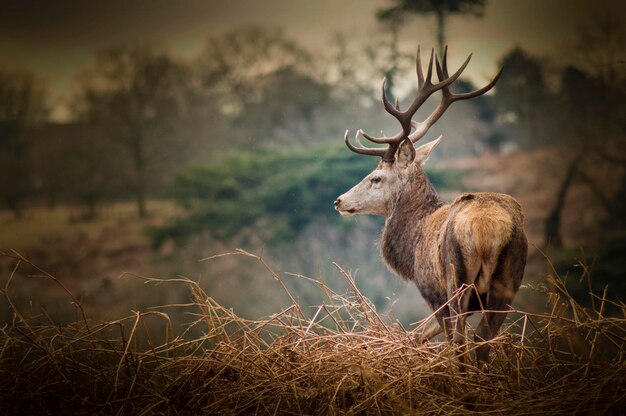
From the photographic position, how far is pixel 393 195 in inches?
159

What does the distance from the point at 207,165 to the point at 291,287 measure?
Answer: 2.31m

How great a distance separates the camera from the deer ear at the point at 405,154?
12.9 feet

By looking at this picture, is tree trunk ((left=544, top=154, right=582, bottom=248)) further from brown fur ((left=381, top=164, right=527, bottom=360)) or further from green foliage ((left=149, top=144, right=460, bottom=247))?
brown fur ((left=381, top=164, right=527, bottom=360))

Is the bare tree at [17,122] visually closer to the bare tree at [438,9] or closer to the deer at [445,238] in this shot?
the bare tree at [438,9]

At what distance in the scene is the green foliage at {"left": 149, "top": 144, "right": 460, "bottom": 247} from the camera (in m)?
11.0

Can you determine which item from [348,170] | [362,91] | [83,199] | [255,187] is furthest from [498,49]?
[83,199]

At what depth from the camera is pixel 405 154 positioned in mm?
3973

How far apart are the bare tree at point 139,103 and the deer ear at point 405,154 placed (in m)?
7.37

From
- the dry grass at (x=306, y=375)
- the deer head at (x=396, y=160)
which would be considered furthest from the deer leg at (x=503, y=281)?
the deer head at (x=396, y=160)

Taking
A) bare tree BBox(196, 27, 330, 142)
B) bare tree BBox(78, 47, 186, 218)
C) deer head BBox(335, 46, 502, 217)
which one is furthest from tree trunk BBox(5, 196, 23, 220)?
deer head BBox(335, 46, 502, 217)

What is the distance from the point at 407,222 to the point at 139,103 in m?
7.83

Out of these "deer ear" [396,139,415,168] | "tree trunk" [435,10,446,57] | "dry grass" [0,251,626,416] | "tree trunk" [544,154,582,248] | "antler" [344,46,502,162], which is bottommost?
"tree trunk" [544,154,582,248]

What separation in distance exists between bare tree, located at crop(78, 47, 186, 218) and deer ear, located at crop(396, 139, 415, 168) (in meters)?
7.37

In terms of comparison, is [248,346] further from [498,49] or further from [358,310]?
[498,49]
